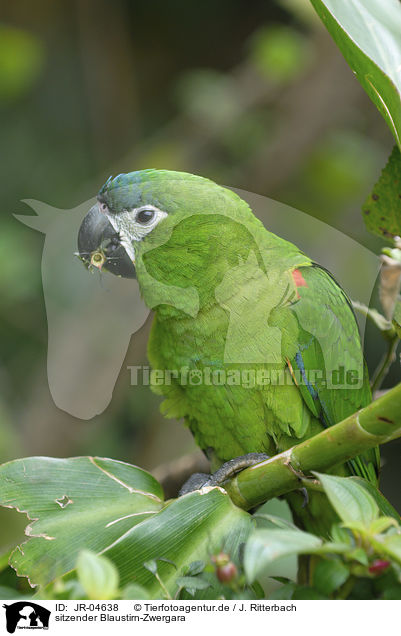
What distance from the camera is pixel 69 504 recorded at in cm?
76

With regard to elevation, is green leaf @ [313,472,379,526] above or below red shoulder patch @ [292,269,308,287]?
below

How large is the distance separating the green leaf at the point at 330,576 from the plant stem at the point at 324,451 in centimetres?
14

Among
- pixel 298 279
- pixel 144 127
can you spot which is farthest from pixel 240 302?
pixel 144 127

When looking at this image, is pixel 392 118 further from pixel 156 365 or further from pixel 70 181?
pixel 70 181

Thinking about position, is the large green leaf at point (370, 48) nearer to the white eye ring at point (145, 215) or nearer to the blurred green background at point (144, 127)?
the white eye ring at point (145, 215)

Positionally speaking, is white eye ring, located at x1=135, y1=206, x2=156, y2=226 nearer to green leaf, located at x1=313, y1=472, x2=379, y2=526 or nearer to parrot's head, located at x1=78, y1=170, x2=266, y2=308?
parrot's head, located at x1=78, y1=170, x2=266, y2=308

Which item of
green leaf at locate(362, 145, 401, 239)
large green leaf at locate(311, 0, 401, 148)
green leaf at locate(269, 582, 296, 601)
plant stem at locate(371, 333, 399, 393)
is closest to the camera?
green leaf at locate(269, 582, 296, 601)

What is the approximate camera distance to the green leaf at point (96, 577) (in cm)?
41

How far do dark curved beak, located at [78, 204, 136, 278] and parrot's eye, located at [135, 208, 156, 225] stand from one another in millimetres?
47

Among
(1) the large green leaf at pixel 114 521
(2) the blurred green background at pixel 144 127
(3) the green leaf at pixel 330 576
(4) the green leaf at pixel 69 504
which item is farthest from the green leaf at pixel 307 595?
(2) the blurred green background at pixel 144 127

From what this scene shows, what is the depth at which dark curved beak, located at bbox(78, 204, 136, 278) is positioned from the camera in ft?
3.07

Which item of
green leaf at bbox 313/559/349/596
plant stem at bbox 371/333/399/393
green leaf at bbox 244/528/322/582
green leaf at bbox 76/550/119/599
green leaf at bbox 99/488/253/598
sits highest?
green leaf at bbox 244/528/322/582

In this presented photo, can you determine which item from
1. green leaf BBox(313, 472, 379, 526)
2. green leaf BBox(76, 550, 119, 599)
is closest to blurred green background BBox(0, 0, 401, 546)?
green leaf BBox(313, 472, 379, 526)
